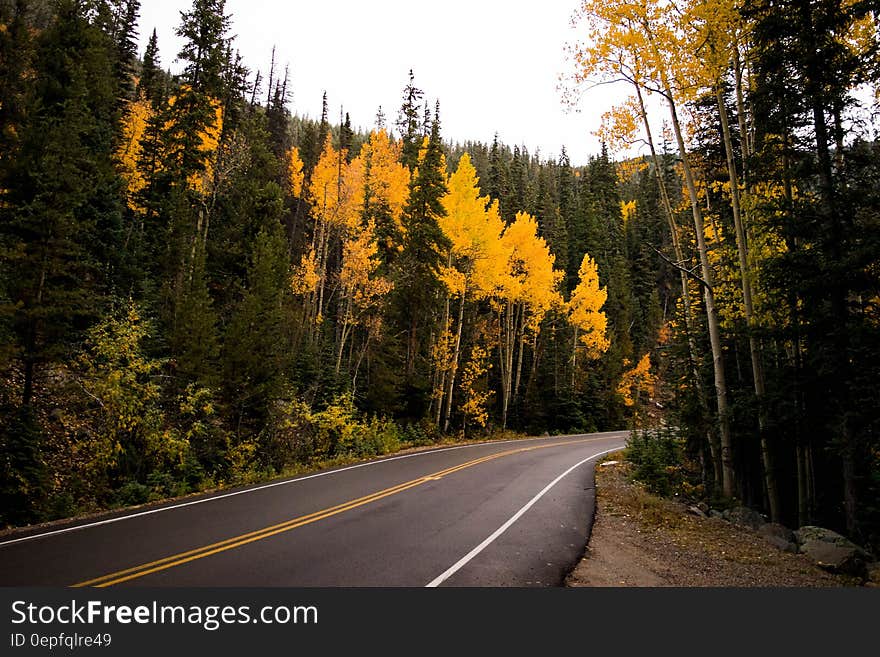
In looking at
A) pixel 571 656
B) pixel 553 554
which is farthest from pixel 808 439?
pixel 571 656

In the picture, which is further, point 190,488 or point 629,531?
point 190,488

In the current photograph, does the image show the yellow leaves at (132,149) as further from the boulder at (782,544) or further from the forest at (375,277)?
the boulder at (782,544)

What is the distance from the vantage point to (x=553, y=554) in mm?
6992

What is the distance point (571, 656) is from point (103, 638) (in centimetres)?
458

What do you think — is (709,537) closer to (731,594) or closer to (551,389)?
(731,594)

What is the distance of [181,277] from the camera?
16.9 metres

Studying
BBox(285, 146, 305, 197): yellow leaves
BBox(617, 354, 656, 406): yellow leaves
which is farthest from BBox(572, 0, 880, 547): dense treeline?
BBox(617, 354, 656, 406): yellow leaves

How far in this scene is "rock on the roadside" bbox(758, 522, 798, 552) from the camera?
27.2 ft

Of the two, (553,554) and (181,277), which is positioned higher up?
(181,277)

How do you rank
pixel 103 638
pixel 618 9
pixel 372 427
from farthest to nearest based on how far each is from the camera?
pixel 372 427 < pixel 618 9 < pixel 103 638

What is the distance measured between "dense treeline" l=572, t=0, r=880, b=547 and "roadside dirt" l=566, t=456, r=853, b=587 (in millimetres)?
2998

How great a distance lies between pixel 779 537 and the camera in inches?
352

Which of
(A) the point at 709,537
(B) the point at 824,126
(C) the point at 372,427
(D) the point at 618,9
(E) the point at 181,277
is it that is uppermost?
(D) the point at 618,9

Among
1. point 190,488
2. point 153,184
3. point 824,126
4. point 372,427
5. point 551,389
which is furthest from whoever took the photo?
point 551,389
